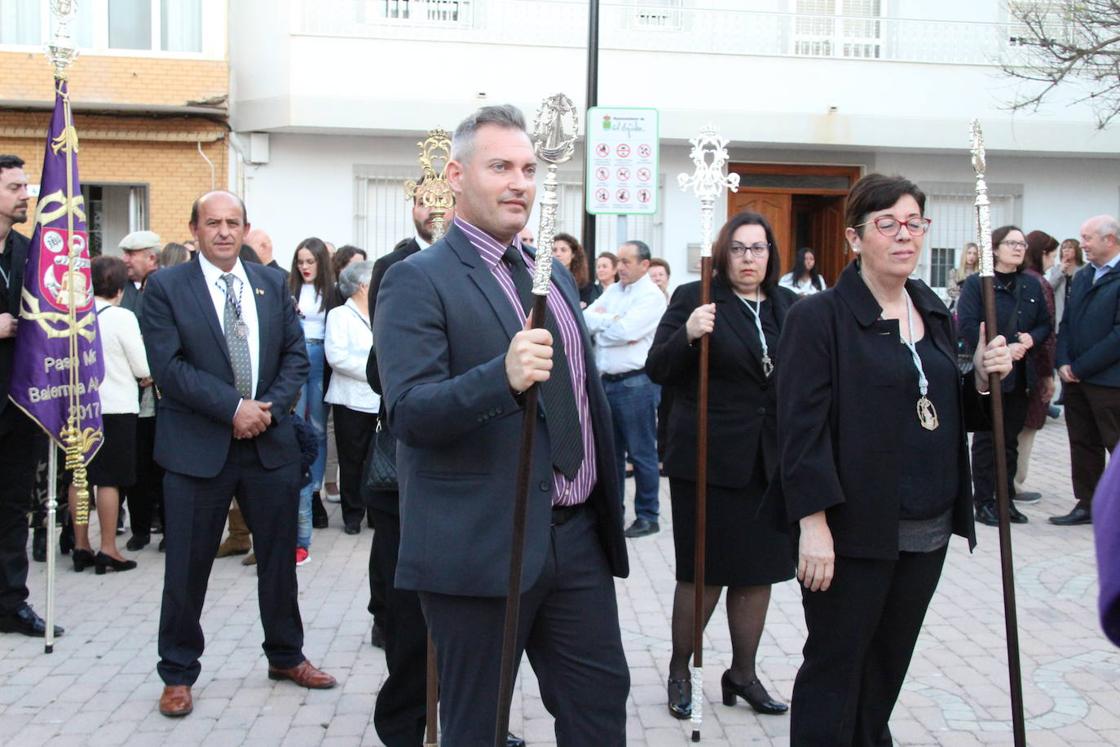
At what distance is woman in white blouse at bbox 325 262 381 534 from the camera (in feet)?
28.7

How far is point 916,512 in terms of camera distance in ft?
12.6

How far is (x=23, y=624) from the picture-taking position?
650 centimetres

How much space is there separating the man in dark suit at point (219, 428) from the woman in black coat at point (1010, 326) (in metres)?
5.86

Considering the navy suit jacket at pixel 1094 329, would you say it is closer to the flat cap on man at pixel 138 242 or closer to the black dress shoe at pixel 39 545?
the flat cap on man at pixel 138 242

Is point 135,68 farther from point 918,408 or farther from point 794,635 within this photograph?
point 918,408

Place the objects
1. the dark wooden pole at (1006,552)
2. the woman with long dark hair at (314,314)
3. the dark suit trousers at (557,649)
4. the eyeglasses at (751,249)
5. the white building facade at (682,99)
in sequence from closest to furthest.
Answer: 1. the dark suit trousers at (557,649)
2. the dark wooden pole at (1006,552)
3. the eyeglasses at (751,249)
4. the woman with long dark hair at (314,314)
5. the white building facade at (682,99)

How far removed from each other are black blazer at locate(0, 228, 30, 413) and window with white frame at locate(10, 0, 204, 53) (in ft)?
38.7

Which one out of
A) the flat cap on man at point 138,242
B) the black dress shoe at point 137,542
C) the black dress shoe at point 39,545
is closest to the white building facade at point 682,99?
the flat cap on man at point 138,242

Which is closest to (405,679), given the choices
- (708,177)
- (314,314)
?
(708,177)

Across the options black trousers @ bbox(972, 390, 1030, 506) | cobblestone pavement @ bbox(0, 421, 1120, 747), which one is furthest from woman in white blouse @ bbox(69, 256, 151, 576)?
black trousers @ bbox(972, 390, 1030, 506)

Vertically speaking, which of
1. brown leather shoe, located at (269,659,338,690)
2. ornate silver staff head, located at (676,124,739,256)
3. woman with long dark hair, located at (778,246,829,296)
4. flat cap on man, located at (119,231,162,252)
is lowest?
brown leather shoe, located at (269,659,338,690)

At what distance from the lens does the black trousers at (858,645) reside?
3.86 meters

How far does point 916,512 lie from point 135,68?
15698 mm

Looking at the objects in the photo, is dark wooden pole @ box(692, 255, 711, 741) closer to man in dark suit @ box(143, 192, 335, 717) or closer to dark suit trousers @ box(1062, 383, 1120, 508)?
man in dark suit @ box(143, 192, 335, 717)
